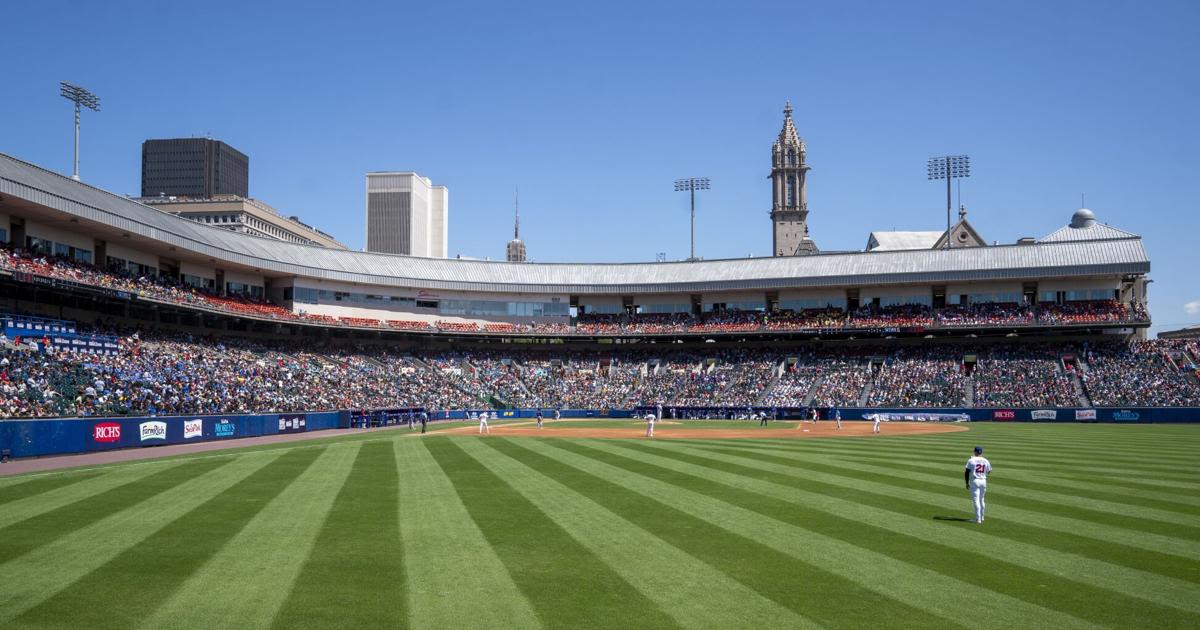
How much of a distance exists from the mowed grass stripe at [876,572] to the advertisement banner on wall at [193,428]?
28.4 metres

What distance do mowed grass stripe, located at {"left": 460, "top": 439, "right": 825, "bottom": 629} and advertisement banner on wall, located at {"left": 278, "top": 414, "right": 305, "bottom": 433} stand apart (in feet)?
101

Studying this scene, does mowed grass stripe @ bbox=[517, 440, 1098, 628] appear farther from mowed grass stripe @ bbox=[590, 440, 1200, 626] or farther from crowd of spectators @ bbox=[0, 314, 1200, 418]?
crowd of spectators @ bbox=[0, 314, 1200, 418]

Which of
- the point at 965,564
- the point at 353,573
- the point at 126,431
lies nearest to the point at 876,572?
the point at 965,564

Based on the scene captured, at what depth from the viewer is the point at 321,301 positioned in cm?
7188

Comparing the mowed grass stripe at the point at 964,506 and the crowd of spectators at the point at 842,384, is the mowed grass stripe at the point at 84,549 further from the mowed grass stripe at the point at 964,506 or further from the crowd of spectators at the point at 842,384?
the crowd of spectators at the point at 842,384

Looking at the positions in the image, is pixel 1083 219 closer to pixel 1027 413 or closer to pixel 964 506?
pixel 1027 413

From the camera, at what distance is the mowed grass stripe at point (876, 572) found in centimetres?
1023

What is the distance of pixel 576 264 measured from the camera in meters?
85.8

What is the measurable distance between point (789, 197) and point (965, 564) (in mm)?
137979

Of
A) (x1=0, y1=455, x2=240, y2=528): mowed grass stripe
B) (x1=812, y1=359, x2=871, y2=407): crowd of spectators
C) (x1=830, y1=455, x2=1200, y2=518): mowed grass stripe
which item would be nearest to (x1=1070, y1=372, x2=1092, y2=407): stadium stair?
(x1=812, y1=359, x2=871, y2=407): crowd of spectators

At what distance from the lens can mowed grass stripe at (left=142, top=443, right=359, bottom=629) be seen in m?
10.3

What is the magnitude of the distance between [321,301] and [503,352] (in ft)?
58.5

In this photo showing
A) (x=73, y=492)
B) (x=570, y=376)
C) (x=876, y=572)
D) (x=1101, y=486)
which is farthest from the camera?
(x=570, y=376)

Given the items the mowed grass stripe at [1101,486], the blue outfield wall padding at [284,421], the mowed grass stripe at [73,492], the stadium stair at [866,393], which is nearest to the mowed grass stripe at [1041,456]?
the mowed grass stripe at [1101,486]
